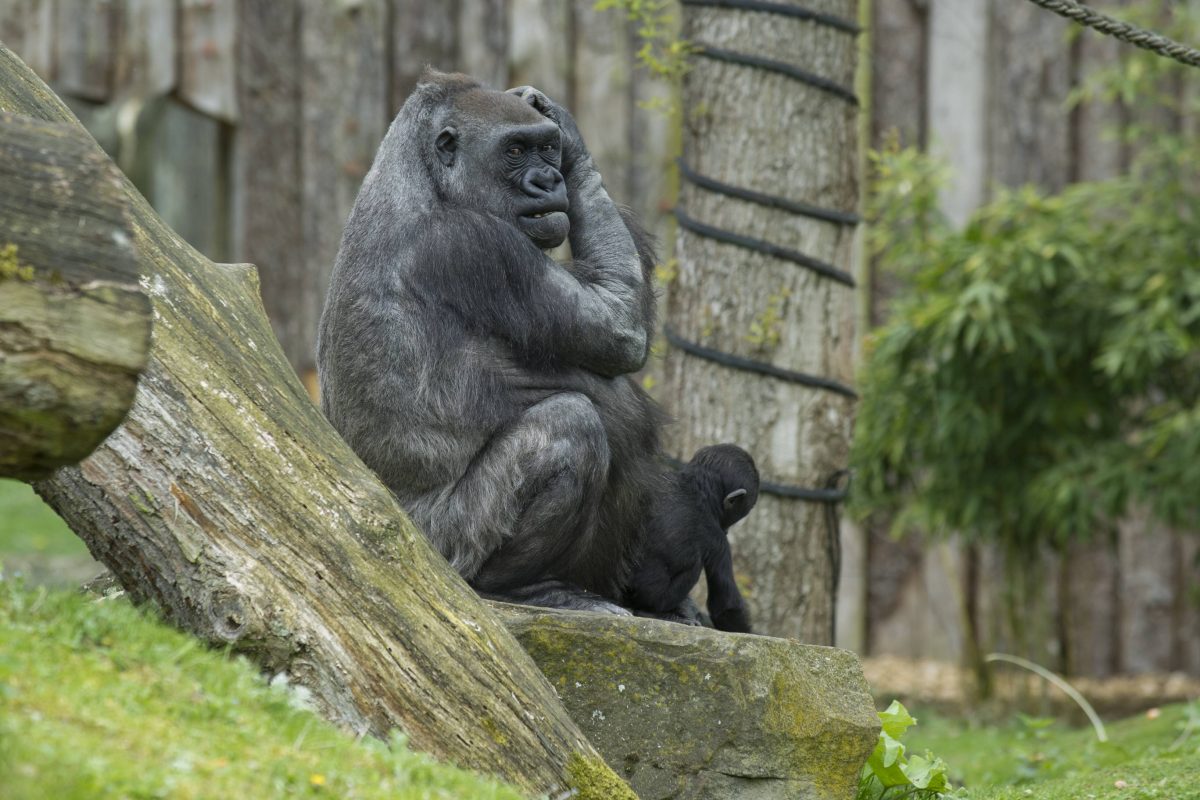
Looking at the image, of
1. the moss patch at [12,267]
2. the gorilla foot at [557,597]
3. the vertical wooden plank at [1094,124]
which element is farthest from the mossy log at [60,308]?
the vertical wooden plank at [1094,124]

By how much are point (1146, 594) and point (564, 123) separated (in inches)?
230

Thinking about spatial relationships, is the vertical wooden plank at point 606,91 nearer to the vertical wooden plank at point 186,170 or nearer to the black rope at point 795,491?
the vertical wooden plank at point 186,170

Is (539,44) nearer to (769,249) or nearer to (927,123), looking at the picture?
(927,123)

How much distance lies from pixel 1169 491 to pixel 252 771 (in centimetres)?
594

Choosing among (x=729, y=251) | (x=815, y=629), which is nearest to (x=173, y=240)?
(x=729, y=251)

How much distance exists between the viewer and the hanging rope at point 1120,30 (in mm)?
4836

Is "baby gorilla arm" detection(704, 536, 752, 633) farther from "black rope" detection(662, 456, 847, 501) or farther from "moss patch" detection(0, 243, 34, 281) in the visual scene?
"moss patch" detection(0, 243, 34, 281)

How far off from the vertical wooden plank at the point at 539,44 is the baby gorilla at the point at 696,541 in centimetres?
524

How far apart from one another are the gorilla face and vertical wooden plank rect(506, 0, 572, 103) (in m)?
5.16

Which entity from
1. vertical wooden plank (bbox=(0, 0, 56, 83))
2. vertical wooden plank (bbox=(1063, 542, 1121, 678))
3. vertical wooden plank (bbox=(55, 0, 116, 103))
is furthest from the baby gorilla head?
vertical wooden plank (bbox=(0, 0, 56, 83))

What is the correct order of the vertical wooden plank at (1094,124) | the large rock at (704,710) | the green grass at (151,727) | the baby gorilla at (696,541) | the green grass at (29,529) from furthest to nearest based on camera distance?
1. the green grass at (29,529)
2. the vertical wooden plank at (1094,124)
3. the baby gorilla at (696,541)
4. the large rock at (704,710)
5. the green grass at (151,727)

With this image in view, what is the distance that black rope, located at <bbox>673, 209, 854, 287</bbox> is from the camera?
5.64 metres

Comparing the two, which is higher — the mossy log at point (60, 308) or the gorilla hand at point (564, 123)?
the gorilla hand at point (564, 123)

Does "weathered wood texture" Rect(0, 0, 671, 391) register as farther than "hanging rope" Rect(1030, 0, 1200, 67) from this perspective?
Yes
